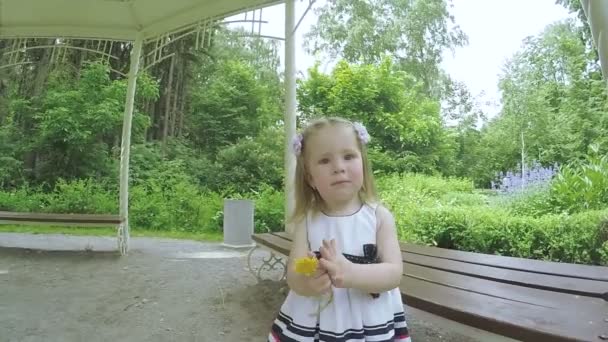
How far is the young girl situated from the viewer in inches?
49.3

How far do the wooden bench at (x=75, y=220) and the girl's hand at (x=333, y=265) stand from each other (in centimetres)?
592

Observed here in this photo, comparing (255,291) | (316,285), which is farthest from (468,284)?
(255,291)

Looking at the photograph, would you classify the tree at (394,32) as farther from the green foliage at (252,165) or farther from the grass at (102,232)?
the grass at (102,232)

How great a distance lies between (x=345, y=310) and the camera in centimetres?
127

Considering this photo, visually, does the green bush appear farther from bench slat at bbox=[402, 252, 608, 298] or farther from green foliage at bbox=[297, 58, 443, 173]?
green foliage at bbox=[297, 58, 443, 173]

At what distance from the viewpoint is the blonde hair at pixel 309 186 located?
1372 mm

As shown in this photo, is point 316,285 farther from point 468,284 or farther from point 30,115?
point 30,115

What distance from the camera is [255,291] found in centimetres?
454

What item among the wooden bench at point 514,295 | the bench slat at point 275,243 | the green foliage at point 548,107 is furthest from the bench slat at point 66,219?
the green foliage at point 548,107

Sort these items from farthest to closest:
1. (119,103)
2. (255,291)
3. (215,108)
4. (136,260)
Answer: (215,108)
(119,103)
(136,260)
(255,291)

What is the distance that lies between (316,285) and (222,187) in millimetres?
11095

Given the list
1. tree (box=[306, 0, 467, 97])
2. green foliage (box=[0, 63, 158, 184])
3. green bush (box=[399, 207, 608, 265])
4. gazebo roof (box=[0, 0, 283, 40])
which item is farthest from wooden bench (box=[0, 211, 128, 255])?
tree (box=[306, 0, 467, 97])

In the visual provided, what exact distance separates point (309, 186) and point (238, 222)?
611 cm

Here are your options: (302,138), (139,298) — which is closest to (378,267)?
(302,138)
